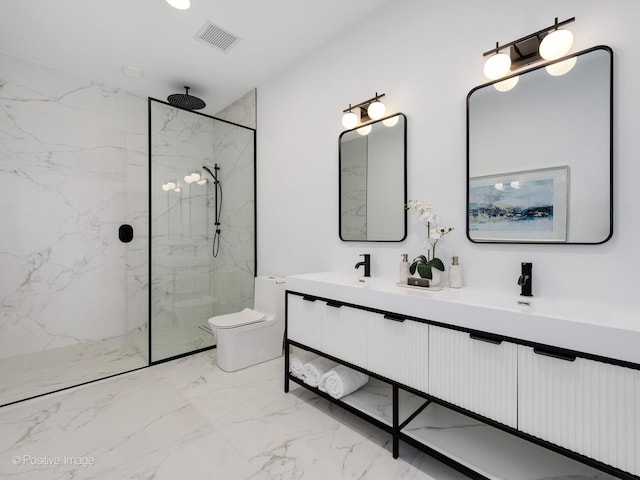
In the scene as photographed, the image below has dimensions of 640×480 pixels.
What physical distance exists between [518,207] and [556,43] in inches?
29.0

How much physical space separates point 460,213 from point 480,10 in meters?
1.11

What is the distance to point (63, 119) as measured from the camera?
305 cm

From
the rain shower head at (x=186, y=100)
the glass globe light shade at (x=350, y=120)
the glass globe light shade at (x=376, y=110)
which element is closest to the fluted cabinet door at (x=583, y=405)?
the glass globe light shade at (x=376, y=110)

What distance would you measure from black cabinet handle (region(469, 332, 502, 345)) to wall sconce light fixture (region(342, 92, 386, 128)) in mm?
1533

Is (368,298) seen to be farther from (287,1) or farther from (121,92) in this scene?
(121,92)

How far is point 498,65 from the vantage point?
1.54 m

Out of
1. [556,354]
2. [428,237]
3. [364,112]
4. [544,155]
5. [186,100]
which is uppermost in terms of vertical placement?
[186,100]

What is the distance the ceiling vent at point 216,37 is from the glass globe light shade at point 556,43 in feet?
7.13

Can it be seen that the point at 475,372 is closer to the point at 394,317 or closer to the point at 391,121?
the point at 394,317

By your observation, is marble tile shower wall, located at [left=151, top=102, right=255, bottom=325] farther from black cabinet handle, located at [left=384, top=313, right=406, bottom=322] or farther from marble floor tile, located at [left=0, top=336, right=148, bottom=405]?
black cabinet handle, located at [left=384, top=313, right=406, bottom=322]

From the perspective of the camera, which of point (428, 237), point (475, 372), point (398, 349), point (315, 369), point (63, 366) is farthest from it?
point (63, 366)

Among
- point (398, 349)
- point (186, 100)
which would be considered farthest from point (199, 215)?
point (398, 349)

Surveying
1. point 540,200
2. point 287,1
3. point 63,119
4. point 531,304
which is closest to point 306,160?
point 287,1

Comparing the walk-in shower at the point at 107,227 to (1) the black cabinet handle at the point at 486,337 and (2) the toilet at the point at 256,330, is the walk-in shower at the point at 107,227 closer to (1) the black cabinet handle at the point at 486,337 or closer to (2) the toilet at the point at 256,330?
(2) the toilet at the point at 256,330
